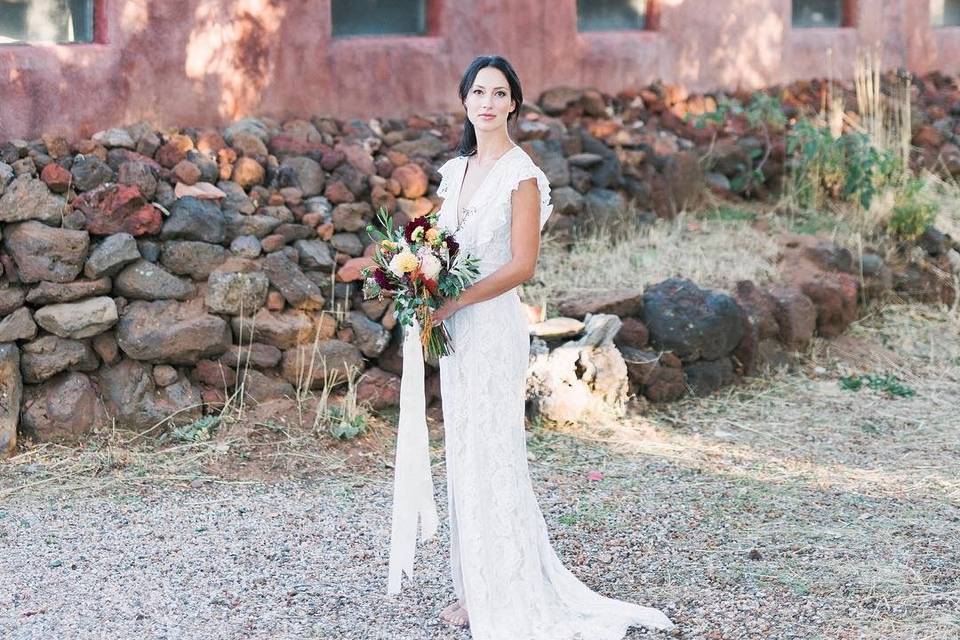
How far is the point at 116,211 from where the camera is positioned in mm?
6664

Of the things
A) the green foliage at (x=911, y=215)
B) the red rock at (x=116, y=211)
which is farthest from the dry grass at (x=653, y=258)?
the red rock at (x=116, y=211)

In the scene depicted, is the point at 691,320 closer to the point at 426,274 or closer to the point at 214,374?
the point at 214,374

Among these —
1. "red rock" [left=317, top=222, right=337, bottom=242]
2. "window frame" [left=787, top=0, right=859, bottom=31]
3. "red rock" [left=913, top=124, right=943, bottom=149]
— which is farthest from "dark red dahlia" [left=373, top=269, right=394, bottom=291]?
"window frame" [left=787, top=0, right=859, bottom=31]

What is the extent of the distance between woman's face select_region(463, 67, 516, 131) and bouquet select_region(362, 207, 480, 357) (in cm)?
36

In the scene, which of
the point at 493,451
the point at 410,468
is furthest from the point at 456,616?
the point at 493,451

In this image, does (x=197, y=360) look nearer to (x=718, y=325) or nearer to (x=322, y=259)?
(x=322, y=259)

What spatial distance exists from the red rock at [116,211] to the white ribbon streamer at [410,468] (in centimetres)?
276

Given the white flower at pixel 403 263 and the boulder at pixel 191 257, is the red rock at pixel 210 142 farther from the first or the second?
the white flower at pixel 403 263

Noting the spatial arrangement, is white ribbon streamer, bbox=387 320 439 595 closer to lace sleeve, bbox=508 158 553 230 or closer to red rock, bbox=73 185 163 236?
lace sleeve, bbox=508 158 553 230

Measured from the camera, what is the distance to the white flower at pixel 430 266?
416 cm

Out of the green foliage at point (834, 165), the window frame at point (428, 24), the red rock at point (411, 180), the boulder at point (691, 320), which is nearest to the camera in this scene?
the boulder at point (691, 320)

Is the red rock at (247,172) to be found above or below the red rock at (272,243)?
above

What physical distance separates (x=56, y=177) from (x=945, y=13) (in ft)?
30.3

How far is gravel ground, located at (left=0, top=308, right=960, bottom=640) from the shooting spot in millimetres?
4629
